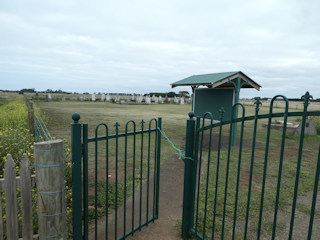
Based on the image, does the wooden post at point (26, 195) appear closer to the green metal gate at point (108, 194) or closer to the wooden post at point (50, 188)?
the wooden post at point (50, 188)

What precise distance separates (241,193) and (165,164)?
92.2 inches

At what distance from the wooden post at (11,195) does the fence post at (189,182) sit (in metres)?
1.92

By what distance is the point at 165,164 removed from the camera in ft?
20.5

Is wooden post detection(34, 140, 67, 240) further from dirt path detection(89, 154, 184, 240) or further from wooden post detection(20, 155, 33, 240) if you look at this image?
dirt path detection(89, 154, 184, 240)

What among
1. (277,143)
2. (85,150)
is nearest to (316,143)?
(277,143)

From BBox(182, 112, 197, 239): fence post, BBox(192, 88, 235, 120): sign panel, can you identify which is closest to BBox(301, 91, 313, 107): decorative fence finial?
BBox(182, 112, 197, 239): fence post

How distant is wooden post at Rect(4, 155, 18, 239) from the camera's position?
1978 mm

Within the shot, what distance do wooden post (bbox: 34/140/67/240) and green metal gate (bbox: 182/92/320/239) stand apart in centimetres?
145

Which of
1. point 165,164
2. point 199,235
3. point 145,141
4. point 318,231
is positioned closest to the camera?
point 199,235

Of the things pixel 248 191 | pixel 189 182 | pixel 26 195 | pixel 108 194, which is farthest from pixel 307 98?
pixel 108 194

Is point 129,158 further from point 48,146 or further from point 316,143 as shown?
point 316,143

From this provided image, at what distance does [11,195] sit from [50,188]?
35cm

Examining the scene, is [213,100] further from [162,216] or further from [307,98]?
[307,98]

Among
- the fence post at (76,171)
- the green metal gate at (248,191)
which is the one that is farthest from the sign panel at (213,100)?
the fence post at (76,171)
